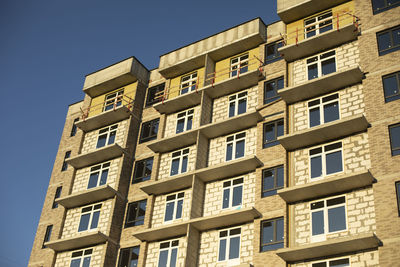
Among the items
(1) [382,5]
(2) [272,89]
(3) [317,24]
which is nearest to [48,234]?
(2) [272,89]

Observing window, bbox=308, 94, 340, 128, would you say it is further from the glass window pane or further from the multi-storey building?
the glass window pane

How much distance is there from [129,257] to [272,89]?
44.7 ft

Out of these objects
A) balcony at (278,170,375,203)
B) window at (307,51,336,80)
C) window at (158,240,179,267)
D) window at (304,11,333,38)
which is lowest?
window at (158,240,179,267)

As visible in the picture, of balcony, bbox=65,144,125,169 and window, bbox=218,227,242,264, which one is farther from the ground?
balcony, bbox=65,144,125,169

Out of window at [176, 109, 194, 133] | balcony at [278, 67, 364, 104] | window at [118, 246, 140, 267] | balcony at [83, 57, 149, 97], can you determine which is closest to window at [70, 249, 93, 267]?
window at [118, 246, 140, 267]

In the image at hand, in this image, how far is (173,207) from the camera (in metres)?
32.8

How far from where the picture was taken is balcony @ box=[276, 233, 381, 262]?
23.3 meters

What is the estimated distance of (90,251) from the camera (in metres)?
33.9

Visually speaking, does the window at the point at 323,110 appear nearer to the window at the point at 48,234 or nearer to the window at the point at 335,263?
the window at the point at 335,263

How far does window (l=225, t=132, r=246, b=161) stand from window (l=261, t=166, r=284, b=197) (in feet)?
8.71

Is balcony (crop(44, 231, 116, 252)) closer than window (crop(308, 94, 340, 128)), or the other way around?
window (crop(308, 94, 340, 128))

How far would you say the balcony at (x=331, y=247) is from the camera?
2328cm

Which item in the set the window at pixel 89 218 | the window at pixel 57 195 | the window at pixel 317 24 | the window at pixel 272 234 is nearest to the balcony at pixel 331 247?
the window at pixel 272 234

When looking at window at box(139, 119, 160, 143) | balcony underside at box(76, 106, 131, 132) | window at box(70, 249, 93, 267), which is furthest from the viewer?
balcony underside at box(76, 106, 131, 132)
